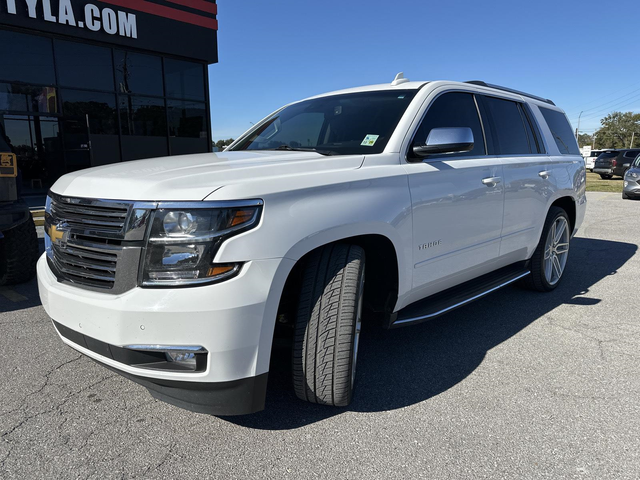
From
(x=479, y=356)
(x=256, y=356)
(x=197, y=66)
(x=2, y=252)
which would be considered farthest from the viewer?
(x=197, y=66)

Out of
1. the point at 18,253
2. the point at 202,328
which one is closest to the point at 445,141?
the point at 202,328

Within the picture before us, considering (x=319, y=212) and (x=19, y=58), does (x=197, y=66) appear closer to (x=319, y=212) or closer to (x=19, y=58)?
(x=19, y=58)

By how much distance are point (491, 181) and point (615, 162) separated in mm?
24319

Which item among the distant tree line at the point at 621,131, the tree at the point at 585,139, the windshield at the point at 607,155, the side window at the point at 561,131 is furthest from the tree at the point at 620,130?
the side window at the point at 561,131

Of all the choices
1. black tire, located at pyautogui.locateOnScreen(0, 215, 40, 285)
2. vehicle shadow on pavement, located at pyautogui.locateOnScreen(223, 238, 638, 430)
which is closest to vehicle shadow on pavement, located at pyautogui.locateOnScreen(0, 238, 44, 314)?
black tire, located at pyautogui.locateOnScreen(0, 215, 40, 285)

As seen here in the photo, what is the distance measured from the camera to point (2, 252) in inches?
178

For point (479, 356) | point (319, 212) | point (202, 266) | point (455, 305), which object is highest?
point (319, 212)

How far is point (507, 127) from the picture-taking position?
4.00 m

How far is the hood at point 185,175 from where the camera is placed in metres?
1.99

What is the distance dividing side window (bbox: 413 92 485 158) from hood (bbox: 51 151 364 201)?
0.68 m

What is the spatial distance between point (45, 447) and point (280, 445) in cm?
107

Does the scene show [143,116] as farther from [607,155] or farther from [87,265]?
[607,155]

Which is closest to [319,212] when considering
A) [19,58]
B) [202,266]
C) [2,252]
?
[202,266]

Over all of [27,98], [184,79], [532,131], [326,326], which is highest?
[184,79]
